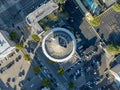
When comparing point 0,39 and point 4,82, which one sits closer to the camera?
point 0,39

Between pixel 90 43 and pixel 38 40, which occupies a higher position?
pixel 38 40

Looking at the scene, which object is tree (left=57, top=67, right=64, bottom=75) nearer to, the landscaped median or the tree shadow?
the landscaped median

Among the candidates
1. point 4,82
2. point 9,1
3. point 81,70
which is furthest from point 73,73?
point 9,1

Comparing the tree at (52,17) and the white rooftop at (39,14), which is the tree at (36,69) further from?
the tree at (52,17)

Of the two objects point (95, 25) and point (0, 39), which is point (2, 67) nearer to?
point (0, 39)

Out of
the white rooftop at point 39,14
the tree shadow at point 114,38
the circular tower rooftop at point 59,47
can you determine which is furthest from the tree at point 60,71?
the tree shadow at point 114,38

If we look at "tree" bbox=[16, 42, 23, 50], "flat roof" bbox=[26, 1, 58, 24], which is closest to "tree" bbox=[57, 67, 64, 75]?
"tree" bbox=[16, 42, 23, 50]
